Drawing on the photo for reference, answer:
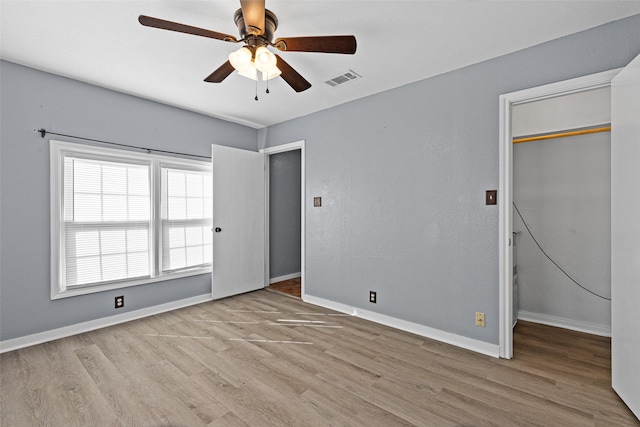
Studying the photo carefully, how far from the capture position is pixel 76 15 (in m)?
2.00

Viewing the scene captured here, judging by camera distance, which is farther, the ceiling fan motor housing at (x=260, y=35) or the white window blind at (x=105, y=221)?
the white window blind at (x=105, y=221)

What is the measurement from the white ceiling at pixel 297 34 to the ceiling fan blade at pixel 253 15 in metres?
0.33

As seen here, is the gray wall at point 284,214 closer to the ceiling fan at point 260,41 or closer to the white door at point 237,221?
the white door at point 237,221

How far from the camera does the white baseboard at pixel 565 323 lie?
289 cm

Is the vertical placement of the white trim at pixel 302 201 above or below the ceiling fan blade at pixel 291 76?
below

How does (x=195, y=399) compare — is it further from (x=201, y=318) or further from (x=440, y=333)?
(x=440, y=333)

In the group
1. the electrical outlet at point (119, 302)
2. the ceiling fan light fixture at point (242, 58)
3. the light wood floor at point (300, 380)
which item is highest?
the ceiling fan light fixture at point (242, 58)

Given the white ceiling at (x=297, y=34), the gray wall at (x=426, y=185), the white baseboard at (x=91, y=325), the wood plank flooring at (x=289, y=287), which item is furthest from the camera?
the wood plank flooring at (x=289, y=287)

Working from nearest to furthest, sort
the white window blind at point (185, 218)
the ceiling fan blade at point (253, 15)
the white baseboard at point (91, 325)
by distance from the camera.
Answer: the ceiling fan blade at point (253, 15) < the white baseboard at point (91, 325) < the white window blind at point (185, 218)

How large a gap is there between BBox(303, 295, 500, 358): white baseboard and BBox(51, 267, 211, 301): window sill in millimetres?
1641

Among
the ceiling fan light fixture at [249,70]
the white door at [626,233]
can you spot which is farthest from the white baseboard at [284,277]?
the white door at [626,233]

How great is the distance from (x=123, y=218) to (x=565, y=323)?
487cm

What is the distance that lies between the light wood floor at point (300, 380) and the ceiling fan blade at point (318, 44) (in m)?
2.22

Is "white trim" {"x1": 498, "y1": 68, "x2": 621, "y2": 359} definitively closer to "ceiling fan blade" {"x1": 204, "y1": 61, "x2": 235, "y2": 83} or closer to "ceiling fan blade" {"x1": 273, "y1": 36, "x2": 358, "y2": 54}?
"ceiling fan blade" {"x1": 273, "y1": 36, "x2": 358, "y2": 54}
